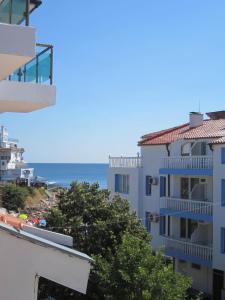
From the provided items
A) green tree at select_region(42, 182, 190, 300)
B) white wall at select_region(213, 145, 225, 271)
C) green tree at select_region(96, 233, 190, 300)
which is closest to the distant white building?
white wall at select_region(213, 145, 225, 271)

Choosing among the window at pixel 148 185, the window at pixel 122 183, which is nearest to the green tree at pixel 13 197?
the window at pixel 122 183

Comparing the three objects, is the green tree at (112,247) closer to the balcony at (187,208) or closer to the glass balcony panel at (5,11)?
the glass balcony panel at (5,11)

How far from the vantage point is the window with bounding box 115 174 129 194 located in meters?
34.3

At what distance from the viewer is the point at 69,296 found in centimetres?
1712

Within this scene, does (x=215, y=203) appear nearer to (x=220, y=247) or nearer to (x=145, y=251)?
(x=220, y=247)

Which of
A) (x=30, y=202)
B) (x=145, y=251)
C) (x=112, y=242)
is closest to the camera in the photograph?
(x=145, y=251)

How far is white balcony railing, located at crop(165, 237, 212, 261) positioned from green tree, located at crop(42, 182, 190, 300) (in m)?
8.16

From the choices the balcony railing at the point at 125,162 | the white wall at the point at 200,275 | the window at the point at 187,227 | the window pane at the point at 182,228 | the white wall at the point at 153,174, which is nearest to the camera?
the white wall at the point at 200,275

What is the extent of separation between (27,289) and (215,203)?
2183 cm

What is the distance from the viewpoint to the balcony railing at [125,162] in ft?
110

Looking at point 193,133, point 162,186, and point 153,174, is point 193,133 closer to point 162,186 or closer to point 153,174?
point 162,186

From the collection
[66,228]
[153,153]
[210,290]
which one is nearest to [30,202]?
[153,153]

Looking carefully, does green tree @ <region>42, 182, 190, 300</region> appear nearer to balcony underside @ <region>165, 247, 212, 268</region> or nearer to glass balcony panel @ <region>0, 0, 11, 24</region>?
glass balcony panel @ <region>0, 0, 11, 24</region>

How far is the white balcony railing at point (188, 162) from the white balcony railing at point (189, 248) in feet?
13.6
